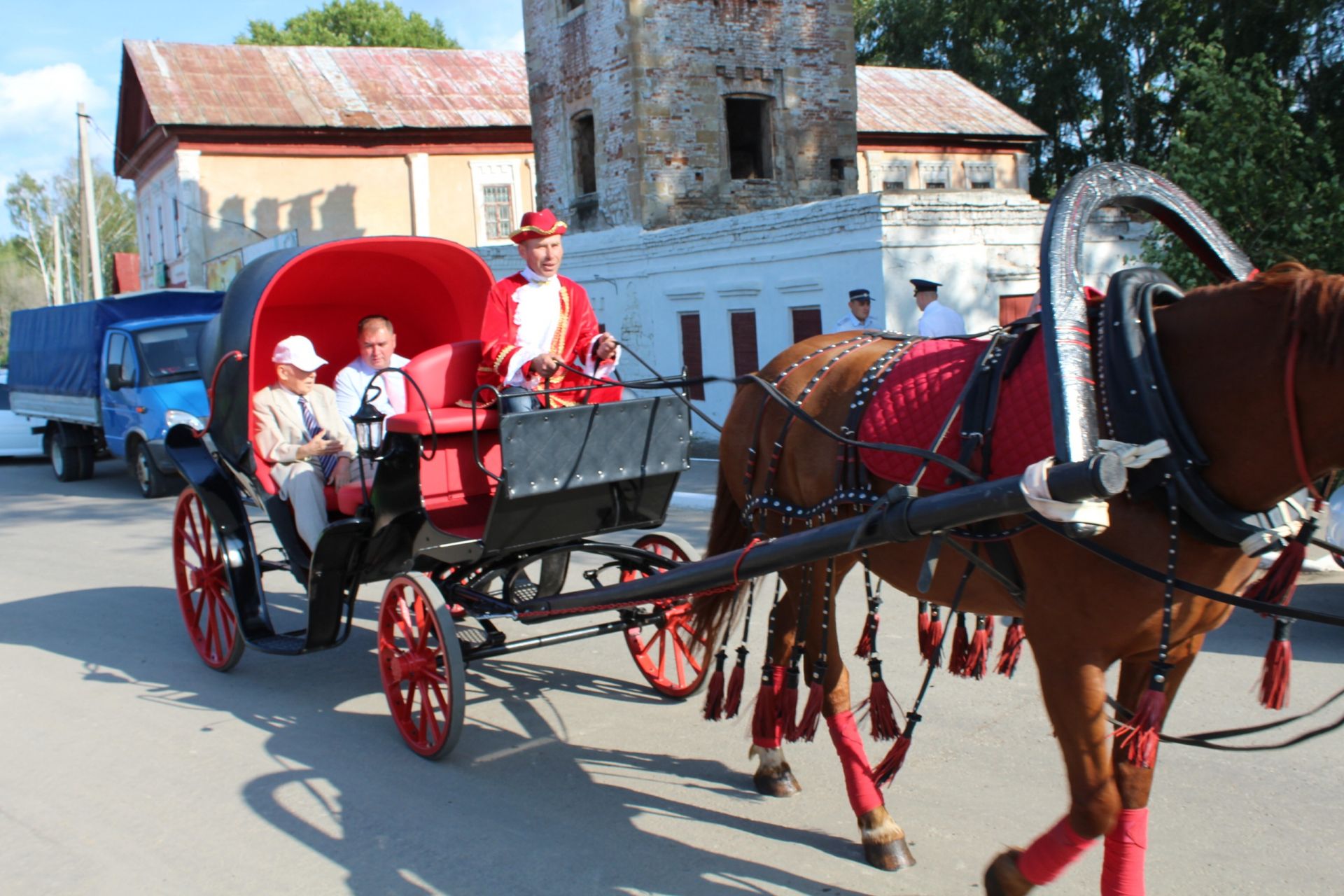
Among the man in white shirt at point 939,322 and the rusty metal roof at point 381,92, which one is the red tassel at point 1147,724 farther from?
the rusty metal roof at point 381,92

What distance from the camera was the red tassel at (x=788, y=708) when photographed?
13.2 ft

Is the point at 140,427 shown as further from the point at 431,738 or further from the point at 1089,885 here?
the point at 1089,885

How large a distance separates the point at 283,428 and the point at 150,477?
825cm

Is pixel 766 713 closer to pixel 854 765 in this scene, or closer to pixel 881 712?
pixel 854 765

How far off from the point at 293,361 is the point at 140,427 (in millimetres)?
8473

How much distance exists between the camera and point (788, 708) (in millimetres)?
4066

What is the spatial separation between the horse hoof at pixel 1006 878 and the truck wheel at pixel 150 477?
11.6m

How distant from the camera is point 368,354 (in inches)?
238

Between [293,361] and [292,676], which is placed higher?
[293,361]

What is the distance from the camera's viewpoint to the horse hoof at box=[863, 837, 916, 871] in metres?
3.68

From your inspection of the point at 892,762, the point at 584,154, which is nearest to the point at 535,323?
the point at 892,762

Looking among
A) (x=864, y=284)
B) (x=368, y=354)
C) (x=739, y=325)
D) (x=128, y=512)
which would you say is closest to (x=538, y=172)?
(x=739, y=325)

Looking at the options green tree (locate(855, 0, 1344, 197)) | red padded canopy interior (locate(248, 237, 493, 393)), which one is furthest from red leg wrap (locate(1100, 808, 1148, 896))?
green tree (locate(855, 0, 1344, 197))

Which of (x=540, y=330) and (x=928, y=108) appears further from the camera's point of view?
(x=928, y=108)
